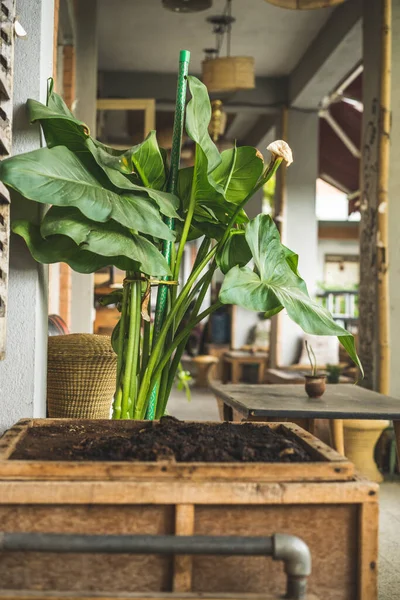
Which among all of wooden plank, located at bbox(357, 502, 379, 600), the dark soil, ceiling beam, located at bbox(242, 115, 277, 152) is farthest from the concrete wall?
ceiling beam, located at bbox(242, 115, 277, 152)

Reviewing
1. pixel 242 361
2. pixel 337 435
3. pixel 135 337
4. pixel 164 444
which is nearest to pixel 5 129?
pixel 135 337

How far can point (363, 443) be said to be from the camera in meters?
4.64

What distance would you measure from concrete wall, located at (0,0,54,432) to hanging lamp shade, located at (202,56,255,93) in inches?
146

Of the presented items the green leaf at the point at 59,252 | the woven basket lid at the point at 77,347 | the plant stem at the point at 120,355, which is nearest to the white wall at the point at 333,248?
the woven basket lid at the point at 77,347

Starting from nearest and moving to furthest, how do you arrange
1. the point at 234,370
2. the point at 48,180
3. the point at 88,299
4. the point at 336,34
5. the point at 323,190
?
the point at 48,180, the point at 88,299, the point at 336,34, the point at 234,370, the point at 323,190

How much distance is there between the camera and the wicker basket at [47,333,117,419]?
7.79ft

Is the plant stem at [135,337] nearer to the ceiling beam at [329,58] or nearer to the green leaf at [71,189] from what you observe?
the green leaf at [71,189]

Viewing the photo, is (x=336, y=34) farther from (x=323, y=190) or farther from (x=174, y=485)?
(x=323, y=190)

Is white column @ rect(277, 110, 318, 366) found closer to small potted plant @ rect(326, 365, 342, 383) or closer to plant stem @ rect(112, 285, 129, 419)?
small potted plant @ rect(326, 365, 342, 383)

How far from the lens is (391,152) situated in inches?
194

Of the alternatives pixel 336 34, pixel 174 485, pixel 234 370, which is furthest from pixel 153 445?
pixel 234 370

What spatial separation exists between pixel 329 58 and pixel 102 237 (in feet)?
18.3

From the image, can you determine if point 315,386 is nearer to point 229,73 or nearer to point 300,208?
point 229,73

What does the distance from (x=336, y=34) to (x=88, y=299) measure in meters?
3.18
